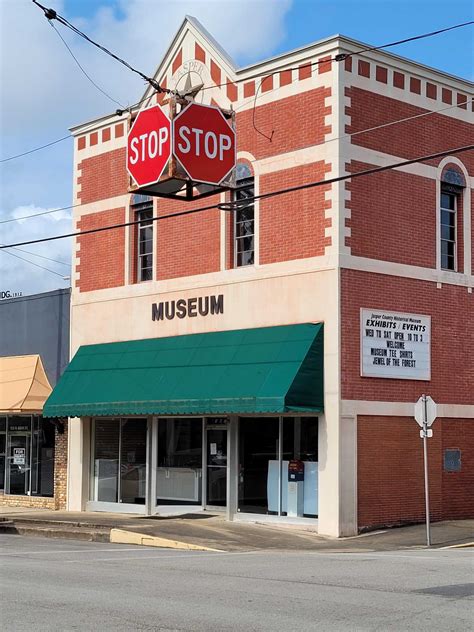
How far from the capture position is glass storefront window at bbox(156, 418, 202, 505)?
23.6 metres

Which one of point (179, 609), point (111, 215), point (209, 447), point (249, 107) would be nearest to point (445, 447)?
point (209, 447)

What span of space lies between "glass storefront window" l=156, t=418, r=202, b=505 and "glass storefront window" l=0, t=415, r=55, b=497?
4.76 meters

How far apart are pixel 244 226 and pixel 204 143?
583cm

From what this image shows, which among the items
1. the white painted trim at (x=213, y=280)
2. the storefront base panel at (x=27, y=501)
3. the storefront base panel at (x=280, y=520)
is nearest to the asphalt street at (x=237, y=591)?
the storefront base panel at (x=280, y=520)

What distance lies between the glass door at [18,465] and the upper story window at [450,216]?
512 inches

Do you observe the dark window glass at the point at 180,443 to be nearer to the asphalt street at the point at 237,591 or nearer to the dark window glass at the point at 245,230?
the dark window glass at the point at 245,230

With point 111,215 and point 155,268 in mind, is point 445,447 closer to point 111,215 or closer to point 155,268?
point 155,268

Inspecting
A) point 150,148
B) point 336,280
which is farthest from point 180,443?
point 150,148

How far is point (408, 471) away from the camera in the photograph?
2138cm

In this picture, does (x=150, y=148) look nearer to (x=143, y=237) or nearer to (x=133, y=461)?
(x=143, y=237)

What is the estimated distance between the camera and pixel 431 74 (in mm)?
22719

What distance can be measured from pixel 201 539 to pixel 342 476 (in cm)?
300

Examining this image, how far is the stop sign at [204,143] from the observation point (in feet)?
54.6

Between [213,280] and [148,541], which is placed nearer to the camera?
[148,541]
